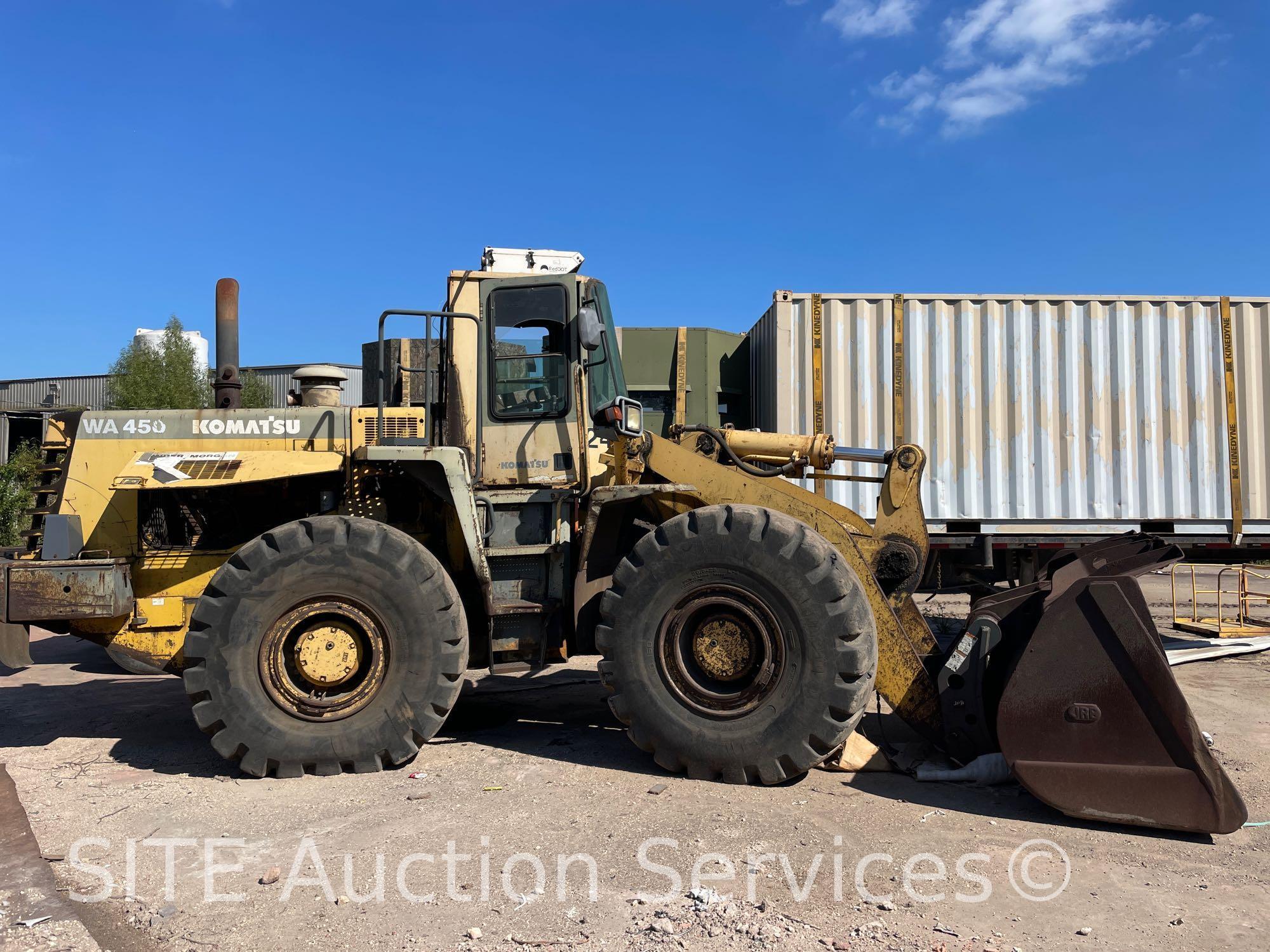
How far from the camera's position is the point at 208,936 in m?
3.07

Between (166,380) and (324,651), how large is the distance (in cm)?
2734

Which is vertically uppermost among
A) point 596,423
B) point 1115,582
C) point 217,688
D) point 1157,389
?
point 1157,389

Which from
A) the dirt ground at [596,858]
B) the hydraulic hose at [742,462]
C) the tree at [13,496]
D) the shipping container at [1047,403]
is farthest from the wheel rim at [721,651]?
the tree at [13,496]

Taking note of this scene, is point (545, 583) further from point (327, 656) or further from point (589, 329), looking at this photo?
point (589, 329)

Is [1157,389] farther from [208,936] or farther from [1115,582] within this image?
[208,936]

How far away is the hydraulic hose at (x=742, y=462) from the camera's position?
228 inches

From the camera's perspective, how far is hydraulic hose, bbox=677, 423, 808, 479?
5.79 m

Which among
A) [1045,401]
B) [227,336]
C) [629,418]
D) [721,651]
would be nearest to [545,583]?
[629,418]

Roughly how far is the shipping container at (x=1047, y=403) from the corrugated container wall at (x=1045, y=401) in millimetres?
15

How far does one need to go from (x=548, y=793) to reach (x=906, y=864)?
180 centimetres

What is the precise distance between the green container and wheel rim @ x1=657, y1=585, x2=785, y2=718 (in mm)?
6796

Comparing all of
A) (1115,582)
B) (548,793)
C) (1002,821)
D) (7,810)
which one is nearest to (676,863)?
(548,793)

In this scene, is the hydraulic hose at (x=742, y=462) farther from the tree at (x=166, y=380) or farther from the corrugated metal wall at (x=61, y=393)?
the corrugated metal wall at (x=61, y=393)

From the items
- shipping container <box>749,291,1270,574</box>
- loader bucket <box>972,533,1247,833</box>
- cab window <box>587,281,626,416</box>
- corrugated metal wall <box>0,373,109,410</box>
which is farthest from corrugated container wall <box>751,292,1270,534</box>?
corrugated metal wall <box>0,373,109,410</box>
